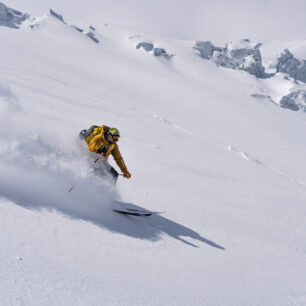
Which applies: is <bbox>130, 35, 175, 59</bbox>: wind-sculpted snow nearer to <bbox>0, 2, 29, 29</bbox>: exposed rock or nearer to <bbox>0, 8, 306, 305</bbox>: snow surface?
<bbox>0, 2, 29, 29</bbox>: exposed rock

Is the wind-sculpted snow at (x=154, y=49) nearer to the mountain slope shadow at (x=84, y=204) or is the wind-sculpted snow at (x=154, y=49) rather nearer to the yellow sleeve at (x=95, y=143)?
the yellow sleeve at (x=95, y=143)

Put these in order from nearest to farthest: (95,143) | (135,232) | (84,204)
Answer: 1. (135,232)
2. (84,204)
3. (95,143)

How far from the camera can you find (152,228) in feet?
19.2

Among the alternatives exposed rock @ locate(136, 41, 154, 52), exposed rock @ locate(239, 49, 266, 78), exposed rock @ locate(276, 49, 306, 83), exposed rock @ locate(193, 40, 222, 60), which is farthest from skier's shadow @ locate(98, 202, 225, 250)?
exposed rock @ locate(276, 49, 306, 83)

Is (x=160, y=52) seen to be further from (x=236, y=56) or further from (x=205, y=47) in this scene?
(x=236, y=56)

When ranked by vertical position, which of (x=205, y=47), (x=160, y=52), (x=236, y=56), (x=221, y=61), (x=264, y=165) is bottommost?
(x=264, y=165)

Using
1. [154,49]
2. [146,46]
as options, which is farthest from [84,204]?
[146,46]

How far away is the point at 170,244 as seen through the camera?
538 centimetres

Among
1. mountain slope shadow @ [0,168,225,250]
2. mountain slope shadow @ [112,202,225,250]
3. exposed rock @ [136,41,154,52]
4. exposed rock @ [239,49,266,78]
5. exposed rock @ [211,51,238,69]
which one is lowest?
mountain slope shadow @ [112,202,225,250]

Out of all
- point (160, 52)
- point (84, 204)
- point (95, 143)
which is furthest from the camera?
point (160, 52)

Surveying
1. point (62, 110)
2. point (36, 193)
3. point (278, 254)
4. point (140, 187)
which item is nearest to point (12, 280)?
point (36, 193)

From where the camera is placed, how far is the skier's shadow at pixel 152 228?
533 cm

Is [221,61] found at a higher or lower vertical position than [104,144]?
higher

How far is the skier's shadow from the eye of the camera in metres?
5.33
